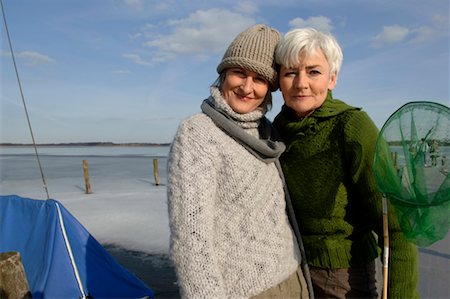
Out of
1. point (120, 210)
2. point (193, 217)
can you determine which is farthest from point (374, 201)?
point (120, 210)

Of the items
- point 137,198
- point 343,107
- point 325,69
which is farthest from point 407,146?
point 137,198

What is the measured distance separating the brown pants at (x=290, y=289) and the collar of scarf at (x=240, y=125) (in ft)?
1.93

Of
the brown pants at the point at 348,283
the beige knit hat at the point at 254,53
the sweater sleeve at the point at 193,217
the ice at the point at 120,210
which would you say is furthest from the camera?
the ice at the point at 120,210

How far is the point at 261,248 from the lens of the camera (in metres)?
1.62

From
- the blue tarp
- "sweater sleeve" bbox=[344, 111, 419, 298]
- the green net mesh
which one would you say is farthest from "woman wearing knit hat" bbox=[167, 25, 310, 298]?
the blue tarp

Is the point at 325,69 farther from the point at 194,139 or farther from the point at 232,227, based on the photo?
the point at 232,227

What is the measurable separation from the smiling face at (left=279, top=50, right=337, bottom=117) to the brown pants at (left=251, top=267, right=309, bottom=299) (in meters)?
0.82

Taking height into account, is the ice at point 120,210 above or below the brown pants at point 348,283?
below

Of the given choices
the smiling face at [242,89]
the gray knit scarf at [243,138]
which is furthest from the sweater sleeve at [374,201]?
the smiling face at [242,89]

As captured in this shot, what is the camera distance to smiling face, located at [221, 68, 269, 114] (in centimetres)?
170

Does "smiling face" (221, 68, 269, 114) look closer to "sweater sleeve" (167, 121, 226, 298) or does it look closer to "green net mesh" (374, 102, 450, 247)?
"sweater sleeve" (167, 121, 226, 298)

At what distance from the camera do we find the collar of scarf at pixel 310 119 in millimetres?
1734

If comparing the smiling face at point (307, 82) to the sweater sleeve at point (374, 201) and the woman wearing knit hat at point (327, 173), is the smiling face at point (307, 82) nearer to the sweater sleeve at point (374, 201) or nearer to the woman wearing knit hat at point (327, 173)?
the woman wearing knit hat at point (327, 173)

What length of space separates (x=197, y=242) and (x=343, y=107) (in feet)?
3.10
